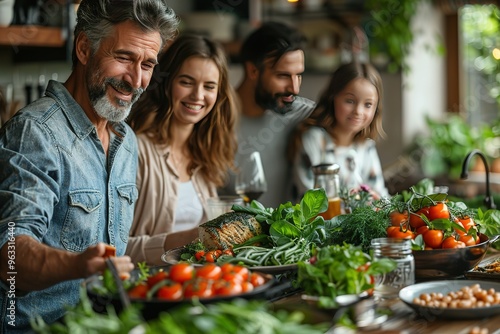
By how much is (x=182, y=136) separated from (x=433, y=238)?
51.3 inches

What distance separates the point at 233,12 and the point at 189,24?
0.38 m

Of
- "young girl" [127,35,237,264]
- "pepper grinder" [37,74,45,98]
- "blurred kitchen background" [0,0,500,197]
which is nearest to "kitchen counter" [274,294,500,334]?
"young girl" [127,35,237,264]

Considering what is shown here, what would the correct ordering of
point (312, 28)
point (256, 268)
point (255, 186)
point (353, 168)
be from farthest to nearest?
point (312, 28)
point (353, 168)
point (255, 186)
point (256, 268)

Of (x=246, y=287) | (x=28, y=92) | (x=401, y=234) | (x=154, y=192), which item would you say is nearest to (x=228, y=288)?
(x=246, y=287)

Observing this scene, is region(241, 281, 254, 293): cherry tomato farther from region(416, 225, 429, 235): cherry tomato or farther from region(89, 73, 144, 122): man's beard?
region(89, 73, 144, 122): man's beard

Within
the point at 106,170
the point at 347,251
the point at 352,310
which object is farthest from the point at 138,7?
the point at 352,310

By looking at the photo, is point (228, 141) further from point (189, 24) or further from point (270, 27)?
point (189, 24)

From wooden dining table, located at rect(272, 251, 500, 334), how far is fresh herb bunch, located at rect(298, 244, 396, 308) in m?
0.04

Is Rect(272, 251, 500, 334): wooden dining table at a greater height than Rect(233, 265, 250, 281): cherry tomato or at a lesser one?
lesser

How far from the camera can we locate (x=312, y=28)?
573 cm

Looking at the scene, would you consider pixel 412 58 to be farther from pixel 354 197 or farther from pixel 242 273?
pixel 242 273

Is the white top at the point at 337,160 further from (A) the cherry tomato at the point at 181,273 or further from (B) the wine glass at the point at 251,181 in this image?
(A) the cherry tomato at the point at 181,273

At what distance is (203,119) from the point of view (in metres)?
3.11

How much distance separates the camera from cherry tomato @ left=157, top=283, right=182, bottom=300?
1.58 meters
